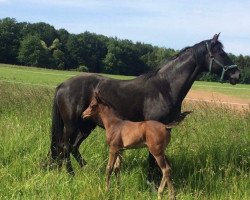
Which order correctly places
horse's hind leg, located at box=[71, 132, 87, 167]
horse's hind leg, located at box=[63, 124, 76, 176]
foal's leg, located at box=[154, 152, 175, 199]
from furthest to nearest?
horse's hind leg, located at box=[63, 124, 76, 176]
horse's hind leg, located at box=[71, 132, 87, 167]
foal's leg, located at box=[154, 152, 175, 199]

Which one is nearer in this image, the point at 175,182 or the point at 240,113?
the point at 175,182

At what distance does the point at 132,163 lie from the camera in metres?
6.29

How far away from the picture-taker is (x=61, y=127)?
6.63 meters

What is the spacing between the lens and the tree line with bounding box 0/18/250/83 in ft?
253

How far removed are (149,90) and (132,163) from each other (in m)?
1.24

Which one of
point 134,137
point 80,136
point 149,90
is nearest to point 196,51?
point 149,90

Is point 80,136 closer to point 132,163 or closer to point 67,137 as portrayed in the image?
point 67,137

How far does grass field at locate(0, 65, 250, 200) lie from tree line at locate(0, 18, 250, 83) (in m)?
65.0

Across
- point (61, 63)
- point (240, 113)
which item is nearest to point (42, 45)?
point (61, 63)

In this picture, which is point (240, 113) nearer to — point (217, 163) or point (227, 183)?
point (217, 163)

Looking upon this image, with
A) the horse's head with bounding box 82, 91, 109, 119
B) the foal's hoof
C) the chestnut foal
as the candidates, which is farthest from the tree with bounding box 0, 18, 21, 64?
the chestnut foal

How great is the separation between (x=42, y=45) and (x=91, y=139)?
250ft

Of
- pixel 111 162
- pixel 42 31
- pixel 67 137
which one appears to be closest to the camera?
pixel 111 162

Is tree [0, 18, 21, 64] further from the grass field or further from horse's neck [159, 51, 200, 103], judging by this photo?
horse's neck [159, 51, 200, 103]
